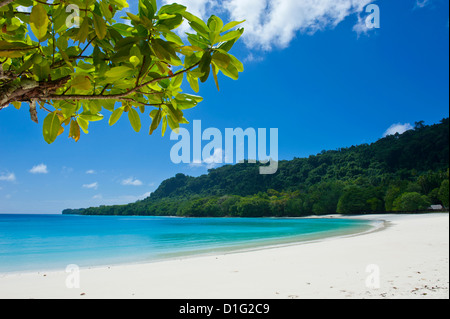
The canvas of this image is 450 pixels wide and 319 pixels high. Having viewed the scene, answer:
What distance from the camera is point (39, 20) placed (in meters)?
0.63

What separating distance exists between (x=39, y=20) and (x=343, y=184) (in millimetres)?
56368

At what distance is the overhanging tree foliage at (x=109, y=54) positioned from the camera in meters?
0.65

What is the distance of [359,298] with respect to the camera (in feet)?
11.8

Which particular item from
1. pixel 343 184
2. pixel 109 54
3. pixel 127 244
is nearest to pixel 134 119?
pixel 109 54

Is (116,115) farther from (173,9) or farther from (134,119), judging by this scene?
(173,9)

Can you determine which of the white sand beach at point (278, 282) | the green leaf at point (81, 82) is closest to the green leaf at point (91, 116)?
the green leaf at point (81, 82)

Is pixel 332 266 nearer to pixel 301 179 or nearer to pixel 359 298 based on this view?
pixel 359 298

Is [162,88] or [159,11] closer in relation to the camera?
[159,11]

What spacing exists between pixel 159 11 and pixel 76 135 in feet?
1.78

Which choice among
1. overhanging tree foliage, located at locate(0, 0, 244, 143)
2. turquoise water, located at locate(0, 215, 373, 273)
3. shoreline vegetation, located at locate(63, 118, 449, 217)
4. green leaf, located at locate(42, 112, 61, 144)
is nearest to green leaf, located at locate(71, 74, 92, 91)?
overhanging tree foliage, located at locate(0, 0, 244, 143)

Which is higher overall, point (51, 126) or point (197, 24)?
point (197, 24)

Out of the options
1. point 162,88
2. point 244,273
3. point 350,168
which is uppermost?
point 350,168

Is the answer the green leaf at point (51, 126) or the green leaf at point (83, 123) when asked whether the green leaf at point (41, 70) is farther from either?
the green leaf at point (83, 123)
